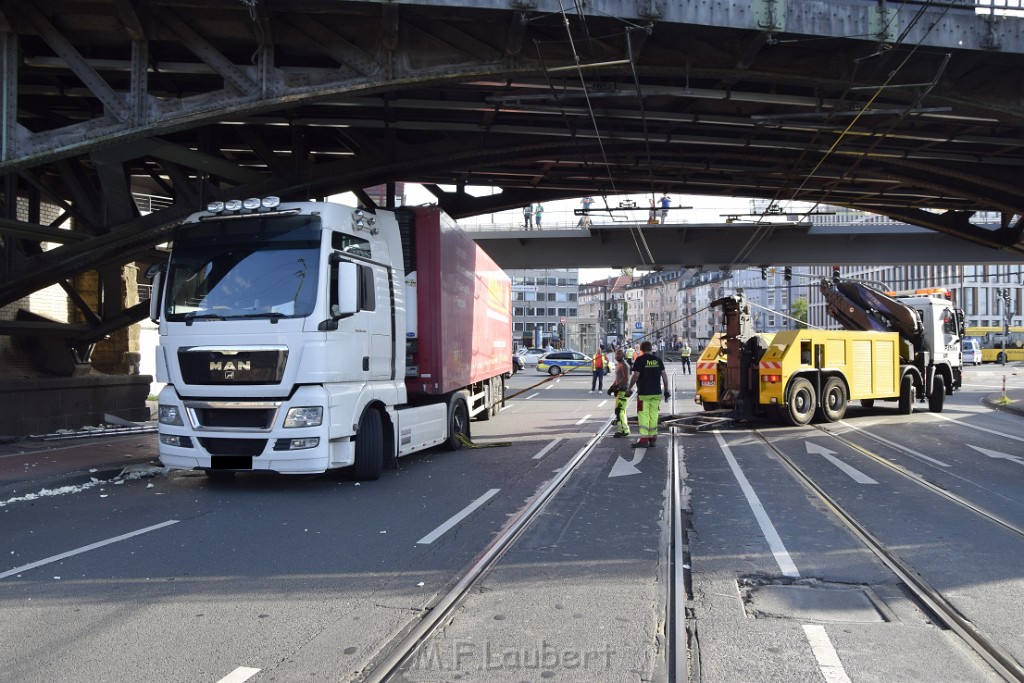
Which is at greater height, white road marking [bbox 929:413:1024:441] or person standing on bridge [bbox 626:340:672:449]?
person standing on bridge [bbox 626:340:672:449]

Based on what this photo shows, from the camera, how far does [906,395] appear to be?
2069 cm

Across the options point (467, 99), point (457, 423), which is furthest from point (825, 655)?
point (467, 99)

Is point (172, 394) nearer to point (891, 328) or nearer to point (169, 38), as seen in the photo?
point (169, 38)

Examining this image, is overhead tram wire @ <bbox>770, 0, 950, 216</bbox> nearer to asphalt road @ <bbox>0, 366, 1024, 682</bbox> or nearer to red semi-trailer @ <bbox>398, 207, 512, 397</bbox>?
asphalt road @ <bbox>0, 366, 1024, 682</bbox>

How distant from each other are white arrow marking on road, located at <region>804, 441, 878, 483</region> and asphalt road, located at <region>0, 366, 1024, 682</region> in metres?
0.12

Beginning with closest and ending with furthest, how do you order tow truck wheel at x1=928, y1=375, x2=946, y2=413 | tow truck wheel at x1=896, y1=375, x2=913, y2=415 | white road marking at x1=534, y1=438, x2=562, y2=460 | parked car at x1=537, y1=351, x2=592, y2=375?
white road marking at x1=534, y1=438, x2=562, y2=460
tow truck wheel at x1=896, y1=375, x2=913, y2=415
tow truck wheel at x1=928, y1=375, x2=946, y2=413
parked car at x1=537, y1=351, x2=592, y2=375

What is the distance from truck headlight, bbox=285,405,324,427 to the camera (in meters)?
9.01

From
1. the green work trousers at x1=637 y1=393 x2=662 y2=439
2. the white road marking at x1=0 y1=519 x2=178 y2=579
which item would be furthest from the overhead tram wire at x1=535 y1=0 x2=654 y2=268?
the white road marking at x1=0 y1=519 x2=178 y2=579

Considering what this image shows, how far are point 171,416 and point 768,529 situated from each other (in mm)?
6574

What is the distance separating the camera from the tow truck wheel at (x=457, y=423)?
1341cm

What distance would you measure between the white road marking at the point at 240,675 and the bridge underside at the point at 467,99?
9.61 meters

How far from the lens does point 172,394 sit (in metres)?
9.37

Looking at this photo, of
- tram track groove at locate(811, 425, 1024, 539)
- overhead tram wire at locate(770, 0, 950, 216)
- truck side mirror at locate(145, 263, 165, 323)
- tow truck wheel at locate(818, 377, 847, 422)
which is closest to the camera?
tram track groove at locate(811, 425, 1024, 539)

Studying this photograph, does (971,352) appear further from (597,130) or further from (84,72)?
(84,72)
